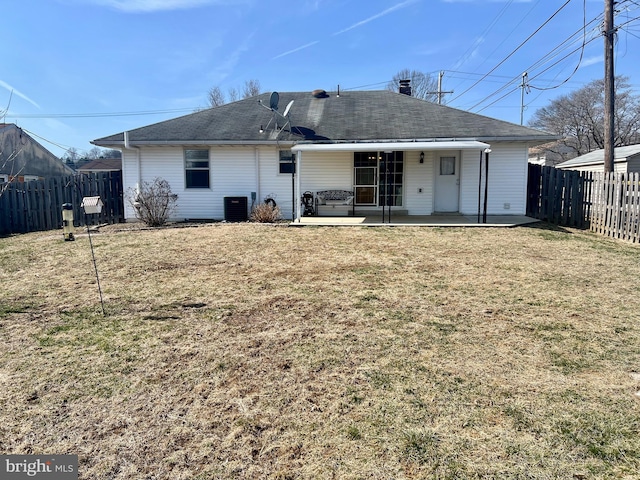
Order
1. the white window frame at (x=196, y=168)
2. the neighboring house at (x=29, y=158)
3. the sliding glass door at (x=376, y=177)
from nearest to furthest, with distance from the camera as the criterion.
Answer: the sliding glass door at (x=376, y=177), the white window frame at (x=196, y=168), the neighboring house at (x=29, y=158)

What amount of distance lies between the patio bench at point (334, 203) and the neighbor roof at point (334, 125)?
1.73 meters

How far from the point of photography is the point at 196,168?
544 inches

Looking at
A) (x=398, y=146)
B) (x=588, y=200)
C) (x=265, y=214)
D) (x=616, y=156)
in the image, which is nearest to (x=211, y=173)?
(x=265, y=214)

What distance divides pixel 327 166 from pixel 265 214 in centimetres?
288

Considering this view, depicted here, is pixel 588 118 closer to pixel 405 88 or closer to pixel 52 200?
pixel 405 88

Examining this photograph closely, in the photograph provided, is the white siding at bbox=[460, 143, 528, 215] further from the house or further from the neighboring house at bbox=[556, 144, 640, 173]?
the neighboring house at bbox=[556, 144, 640, 173]

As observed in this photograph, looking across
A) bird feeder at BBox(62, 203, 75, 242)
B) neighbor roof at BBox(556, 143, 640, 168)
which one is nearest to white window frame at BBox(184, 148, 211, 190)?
bird feeder at BBox(62, 203, 75, 242)

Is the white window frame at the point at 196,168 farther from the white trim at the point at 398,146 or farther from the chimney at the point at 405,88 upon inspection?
the chimney at the point at 405,88

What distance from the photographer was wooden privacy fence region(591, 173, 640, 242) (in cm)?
920

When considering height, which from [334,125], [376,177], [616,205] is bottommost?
[616,205]

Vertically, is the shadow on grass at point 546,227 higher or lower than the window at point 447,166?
lower

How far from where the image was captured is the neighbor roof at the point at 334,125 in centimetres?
1300

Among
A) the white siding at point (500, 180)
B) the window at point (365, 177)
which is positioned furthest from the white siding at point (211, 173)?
the white siding at point (500, 180)

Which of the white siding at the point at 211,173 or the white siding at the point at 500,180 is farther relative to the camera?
the white siding at the point at 211,173
